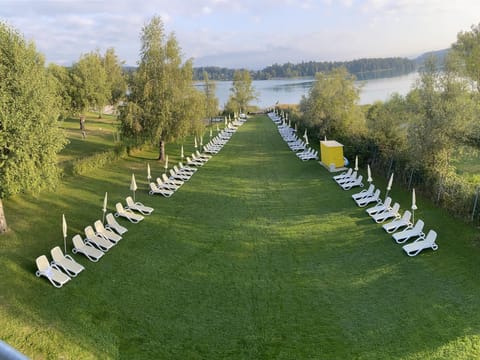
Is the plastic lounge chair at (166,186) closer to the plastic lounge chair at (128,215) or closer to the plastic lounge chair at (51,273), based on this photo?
the plastic lounge chair at (128,215)

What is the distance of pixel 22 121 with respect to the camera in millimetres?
12141

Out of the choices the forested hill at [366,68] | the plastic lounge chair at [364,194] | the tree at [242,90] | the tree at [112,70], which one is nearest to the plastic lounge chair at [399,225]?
the plastic lounge chair at [364,194]

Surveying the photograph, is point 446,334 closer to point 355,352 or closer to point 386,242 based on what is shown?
point 355,352

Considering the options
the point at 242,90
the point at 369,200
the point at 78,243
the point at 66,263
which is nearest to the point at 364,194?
the point at 369,200

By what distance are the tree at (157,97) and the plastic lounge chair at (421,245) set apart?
16.1 meters

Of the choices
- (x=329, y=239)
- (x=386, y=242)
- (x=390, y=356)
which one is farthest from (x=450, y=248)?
(x=390, y=356)

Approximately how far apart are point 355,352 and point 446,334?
7.23ft

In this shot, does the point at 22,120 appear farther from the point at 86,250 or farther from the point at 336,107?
the point at 336,107

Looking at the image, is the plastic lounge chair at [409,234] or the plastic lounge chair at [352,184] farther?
the plastic lounge chair at [352,184]

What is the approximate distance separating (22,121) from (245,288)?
8.94 m

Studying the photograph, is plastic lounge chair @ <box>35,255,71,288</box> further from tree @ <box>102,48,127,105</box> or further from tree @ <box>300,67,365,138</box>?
tree @ <box>102,48,127,105</box>

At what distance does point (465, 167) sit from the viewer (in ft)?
77.5

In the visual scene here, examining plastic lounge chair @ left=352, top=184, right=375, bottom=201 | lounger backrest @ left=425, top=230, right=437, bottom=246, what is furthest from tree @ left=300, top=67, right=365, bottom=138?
lounger backrest @ left=425, top=230, right=437, bottom=246

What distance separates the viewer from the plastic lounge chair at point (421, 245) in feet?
38.8
